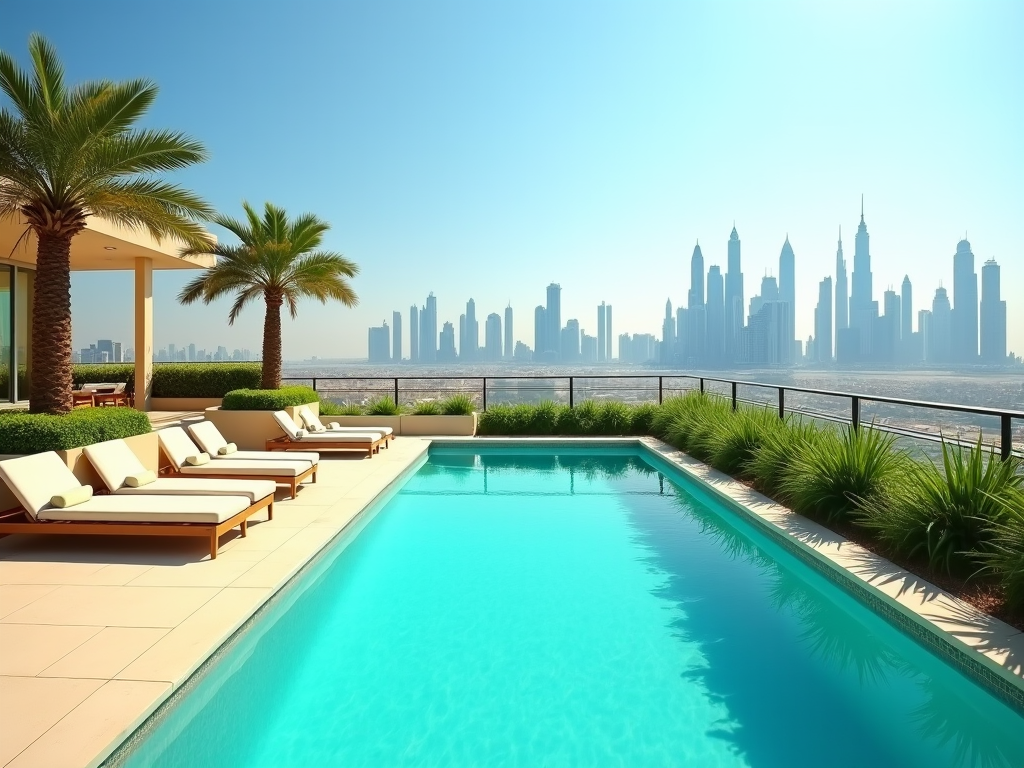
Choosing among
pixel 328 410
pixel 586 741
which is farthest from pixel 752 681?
pixel 328 410

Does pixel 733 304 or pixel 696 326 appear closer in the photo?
pixel 696 326

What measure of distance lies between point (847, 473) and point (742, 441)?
9.36ft

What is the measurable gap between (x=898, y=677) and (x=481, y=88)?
12906 mm

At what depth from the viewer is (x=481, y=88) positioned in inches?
527

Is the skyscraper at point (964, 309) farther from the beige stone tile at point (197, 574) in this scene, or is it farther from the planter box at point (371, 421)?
the beige stone tile at point (197, 574)

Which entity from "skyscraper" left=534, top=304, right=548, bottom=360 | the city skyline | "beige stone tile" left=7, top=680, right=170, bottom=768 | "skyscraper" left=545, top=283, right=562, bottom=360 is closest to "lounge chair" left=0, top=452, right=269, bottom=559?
"beige stone tile" left=7, top=680, right=170, bottom=768

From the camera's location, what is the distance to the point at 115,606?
13.3 feet

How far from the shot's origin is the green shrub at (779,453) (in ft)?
23.5

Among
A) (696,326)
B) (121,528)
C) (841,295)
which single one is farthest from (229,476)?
(841,295)

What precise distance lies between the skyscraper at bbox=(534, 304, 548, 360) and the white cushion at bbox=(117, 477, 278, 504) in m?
54.2

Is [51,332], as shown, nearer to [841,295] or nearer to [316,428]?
[316,428]

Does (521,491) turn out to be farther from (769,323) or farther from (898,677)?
(769,323)

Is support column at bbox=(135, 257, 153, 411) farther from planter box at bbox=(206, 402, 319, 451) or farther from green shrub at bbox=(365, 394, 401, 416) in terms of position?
green shrub at bbox=(365, 394, 401, 416)

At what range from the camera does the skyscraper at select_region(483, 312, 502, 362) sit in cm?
6209
